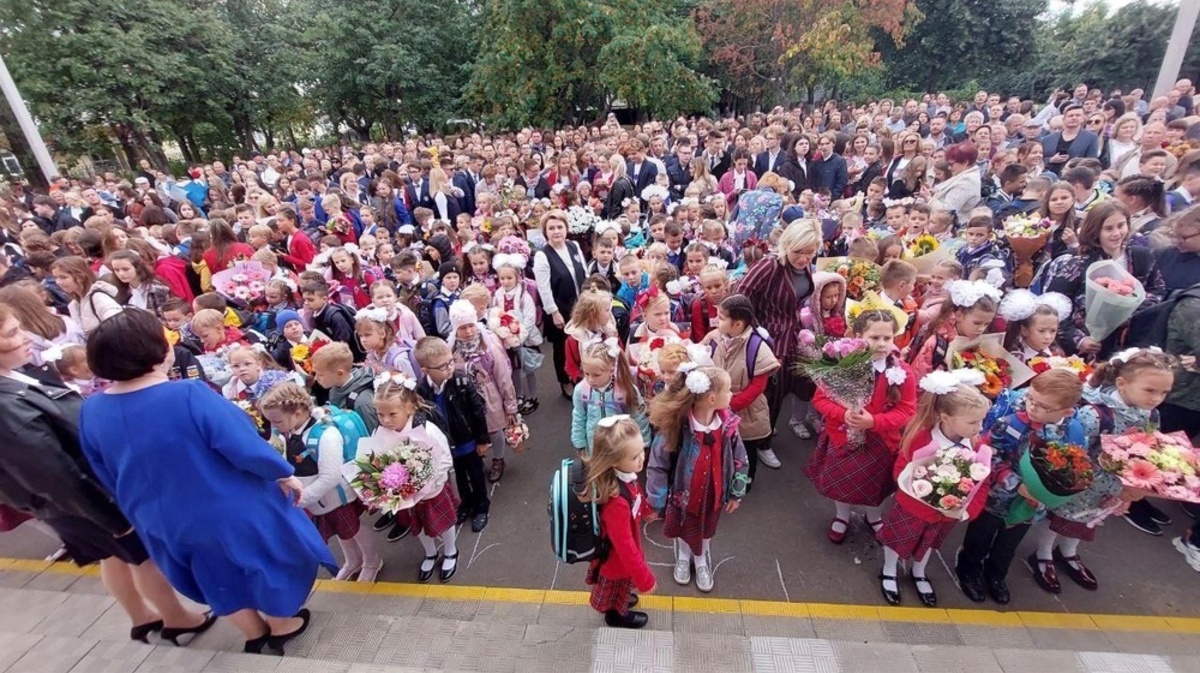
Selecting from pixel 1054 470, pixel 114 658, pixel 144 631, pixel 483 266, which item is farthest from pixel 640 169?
pixel 114 658

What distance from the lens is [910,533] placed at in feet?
11.1

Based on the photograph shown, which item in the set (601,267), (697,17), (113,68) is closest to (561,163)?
(601,267)

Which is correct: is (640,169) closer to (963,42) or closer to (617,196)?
(617,196)

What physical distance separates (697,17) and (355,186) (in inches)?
789

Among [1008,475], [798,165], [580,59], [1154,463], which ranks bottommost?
[1008,475]

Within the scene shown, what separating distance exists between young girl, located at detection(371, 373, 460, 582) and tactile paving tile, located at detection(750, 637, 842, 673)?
7.02 feet

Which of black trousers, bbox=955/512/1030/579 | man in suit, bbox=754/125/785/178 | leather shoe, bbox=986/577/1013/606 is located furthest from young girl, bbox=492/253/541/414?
man in suit, bbox=754/125/785/178

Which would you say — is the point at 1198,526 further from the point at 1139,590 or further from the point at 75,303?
the point at 75,303

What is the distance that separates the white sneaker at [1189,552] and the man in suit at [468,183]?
9.87m

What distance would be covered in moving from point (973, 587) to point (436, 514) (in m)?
3.61

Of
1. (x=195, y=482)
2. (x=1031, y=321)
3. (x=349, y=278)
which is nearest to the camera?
(x=195, y=482)

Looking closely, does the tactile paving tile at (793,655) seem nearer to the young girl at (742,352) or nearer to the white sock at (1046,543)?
the young girl at (742,352)

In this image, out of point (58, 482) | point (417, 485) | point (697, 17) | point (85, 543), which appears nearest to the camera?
point (58, 482)

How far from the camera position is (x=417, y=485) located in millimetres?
3398
